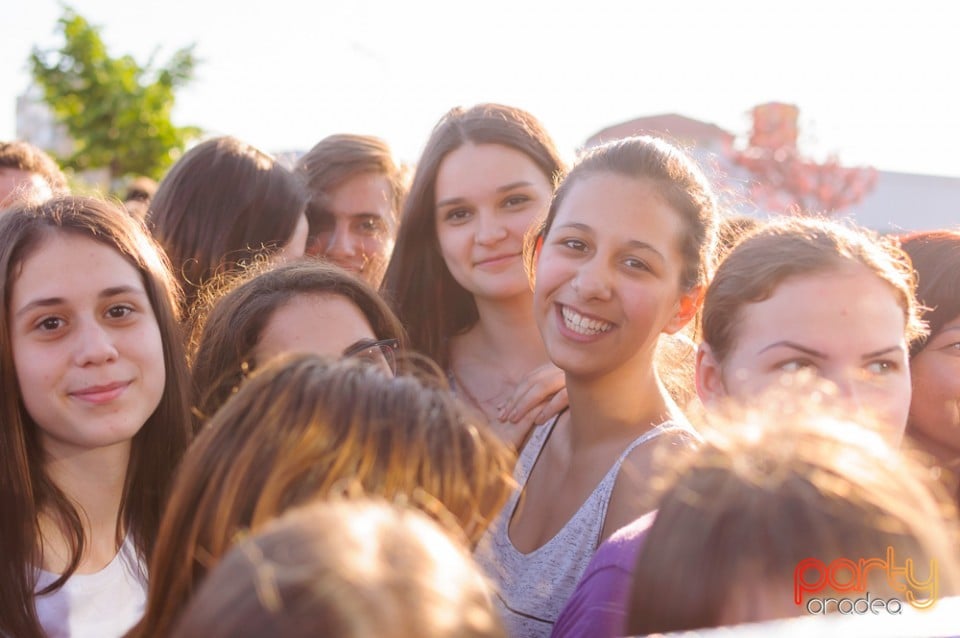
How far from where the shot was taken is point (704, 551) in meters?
0.96

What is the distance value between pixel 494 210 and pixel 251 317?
1.06 metres

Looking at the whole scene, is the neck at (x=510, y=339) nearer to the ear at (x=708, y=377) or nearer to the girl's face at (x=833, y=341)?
the ear at (x=708, y=377)

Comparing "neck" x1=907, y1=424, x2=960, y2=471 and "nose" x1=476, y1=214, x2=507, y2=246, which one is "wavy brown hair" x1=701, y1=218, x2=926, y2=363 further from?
"nose" x1=476, y1=214, x2=507, y2=246

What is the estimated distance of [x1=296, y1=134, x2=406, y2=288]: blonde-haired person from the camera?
381 centimetres

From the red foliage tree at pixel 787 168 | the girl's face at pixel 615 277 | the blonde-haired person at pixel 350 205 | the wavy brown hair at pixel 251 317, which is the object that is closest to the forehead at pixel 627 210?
the girl's face at pixel 615 277

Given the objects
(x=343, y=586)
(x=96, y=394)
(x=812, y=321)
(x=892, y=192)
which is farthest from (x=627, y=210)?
(x=892, y=192)

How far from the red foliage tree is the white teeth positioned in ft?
83.7

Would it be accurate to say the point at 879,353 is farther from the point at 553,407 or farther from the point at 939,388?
the point at 553,407

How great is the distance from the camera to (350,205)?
3842mm

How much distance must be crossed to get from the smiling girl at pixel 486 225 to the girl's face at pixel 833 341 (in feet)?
3.79

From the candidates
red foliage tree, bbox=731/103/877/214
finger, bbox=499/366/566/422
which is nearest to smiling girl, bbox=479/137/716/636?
finger, bbox=499/366/566/422

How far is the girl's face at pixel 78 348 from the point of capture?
1875mm

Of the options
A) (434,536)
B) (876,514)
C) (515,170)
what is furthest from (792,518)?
(515,170)

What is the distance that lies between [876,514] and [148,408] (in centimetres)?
156
